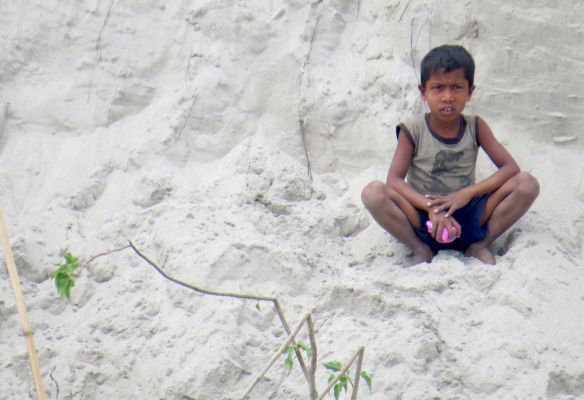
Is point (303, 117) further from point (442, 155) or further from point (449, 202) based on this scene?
point (449, 202)

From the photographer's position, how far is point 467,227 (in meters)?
3.81

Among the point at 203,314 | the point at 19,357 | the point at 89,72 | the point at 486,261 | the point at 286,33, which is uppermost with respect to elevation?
the point at 286,33

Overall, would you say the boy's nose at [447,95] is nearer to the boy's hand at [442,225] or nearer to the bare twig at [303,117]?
the boy's hand at [442,225]

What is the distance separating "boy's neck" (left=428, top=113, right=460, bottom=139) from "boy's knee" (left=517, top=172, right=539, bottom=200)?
1.04 ft

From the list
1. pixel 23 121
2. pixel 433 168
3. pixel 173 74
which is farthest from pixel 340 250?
pixel 23 121

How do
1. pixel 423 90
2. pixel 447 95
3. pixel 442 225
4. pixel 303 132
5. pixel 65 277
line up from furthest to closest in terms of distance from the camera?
pixel 303 132 < pixel 423 90 < pixel 447 95 < pixel 442 225 < pixel 65 277

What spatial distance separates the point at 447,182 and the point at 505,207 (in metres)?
0.26

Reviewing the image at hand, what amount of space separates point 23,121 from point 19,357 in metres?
1.19

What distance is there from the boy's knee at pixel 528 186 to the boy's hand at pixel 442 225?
241mm

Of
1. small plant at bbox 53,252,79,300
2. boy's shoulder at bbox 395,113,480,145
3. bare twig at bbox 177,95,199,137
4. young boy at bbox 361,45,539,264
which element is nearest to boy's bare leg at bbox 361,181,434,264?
young boy at bbox 361,45,539,264

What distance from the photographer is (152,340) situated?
350 centimetres

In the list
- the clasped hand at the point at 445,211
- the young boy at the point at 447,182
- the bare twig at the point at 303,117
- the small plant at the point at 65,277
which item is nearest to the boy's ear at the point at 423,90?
the young boy at the point at 447,182

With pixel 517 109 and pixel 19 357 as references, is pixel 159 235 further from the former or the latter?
pixel 517 109

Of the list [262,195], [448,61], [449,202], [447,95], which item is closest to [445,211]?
[449,202]
